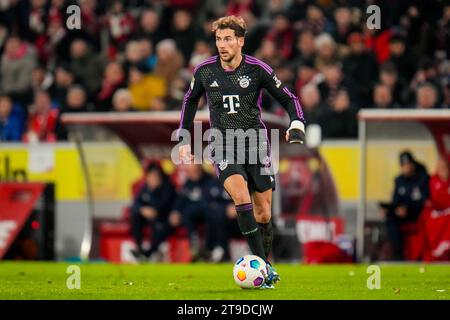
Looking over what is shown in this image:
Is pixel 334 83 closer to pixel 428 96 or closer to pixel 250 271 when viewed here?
pixel 428 96

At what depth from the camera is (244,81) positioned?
11.1m

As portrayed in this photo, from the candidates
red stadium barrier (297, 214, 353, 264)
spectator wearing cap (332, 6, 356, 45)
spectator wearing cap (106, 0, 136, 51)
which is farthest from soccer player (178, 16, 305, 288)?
spectator wearing cap (106, 0, 136, 51)

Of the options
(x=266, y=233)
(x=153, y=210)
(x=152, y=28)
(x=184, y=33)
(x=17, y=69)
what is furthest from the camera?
(x=17, y=69)

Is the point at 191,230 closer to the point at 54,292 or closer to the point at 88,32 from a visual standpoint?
the point at 88,32

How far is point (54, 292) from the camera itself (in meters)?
10.7

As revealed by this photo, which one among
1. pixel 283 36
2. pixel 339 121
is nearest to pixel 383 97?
pixel 339 121

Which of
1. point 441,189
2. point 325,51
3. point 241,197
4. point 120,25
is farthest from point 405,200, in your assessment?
point 120,25

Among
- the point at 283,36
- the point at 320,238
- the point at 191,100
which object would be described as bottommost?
the point at 320,238

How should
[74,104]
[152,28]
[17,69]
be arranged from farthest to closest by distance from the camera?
[17,69]
[152,28]
[74,104]

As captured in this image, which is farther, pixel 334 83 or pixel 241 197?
pixel 334 83

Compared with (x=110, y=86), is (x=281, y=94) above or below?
below

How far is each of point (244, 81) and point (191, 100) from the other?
610mm

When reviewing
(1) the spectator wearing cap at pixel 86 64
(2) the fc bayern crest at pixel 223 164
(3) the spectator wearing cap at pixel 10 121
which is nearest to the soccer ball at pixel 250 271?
(2) the fc bayern crest at pixel 223 164

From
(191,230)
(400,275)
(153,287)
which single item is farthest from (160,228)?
(153,287)
